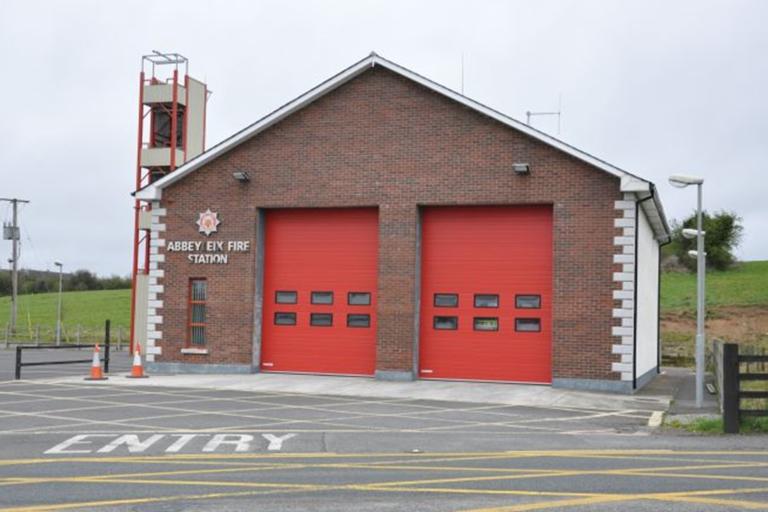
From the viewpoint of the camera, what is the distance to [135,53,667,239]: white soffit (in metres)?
20.6

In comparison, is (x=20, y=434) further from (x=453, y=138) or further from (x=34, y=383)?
(x=453, y=138)

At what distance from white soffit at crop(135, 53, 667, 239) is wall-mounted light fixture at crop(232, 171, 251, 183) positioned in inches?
32.0

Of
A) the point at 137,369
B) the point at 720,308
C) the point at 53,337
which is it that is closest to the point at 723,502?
the point at 137,369

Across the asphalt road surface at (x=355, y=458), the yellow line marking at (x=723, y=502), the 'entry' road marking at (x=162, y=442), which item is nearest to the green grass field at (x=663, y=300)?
the asphalt road surface at (x=355, y=458)

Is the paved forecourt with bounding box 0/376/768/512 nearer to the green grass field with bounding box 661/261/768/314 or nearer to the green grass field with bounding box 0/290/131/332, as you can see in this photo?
the green grass field with bounding box 661/261/768/314

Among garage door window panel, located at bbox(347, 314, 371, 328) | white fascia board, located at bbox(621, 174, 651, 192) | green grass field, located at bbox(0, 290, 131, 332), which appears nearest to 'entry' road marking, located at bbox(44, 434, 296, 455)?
garage door window panel, located at bbox(347, 314, 371, 328)

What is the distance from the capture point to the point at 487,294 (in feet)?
72.8

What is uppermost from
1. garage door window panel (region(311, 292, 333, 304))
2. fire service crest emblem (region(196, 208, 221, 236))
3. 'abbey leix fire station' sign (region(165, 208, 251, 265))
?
fire service crest emblem (region(196, 208, 221, 236))

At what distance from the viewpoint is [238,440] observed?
12594 mm

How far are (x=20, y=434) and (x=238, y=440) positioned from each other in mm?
3278

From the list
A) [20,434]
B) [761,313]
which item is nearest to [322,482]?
[20,434]

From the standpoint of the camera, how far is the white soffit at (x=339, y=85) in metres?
20.6

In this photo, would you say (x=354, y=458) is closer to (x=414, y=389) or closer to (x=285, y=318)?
(x=414, y=389)

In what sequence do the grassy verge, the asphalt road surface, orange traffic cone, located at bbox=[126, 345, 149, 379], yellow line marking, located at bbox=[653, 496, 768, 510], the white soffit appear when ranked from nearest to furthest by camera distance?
1. yellow line marking, located at bbox=[653, 496, 768, 510]
2. the asphalt road surface
3. the grassy verge
4. the white soffit
5. orange traffic cone, located at bbox=[126, 345, 149, 379]
